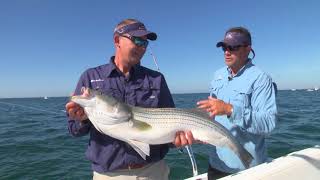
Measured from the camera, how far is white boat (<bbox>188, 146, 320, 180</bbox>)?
4.40m

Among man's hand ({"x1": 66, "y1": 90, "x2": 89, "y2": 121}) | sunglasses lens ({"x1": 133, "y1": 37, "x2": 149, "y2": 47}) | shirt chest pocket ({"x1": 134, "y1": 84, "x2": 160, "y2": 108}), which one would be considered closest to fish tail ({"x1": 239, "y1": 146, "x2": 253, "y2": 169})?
shirt chest pocket ({"x1": 134, "y1": 84, "x2": 160, "y2": 108})

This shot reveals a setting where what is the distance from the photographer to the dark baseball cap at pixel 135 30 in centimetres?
388

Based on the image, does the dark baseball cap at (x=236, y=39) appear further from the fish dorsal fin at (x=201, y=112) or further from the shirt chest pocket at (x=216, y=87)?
the fish dorsal fin at (x=201, y=112)

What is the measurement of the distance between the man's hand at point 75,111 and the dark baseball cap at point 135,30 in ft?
2.84

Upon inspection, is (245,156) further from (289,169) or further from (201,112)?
(289,169)

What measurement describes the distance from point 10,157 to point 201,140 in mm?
10838

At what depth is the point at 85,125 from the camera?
12.6 ft

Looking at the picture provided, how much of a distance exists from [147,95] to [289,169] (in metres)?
2.33

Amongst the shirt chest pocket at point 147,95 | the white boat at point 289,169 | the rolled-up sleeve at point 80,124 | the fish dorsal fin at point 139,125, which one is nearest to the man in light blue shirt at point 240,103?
the white boat at point 289,169

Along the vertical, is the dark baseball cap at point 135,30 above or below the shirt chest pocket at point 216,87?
above

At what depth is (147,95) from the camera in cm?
403

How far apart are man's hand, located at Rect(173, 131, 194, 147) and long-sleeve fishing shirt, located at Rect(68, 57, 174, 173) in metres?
0.26

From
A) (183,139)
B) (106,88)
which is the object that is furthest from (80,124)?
(183,139)

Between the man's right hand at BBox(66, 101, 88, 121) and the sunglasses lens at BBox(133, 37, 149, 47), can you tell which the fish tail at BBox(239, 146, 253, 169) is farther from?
the man's right hand at BBox(66, 101, 88, 121)
